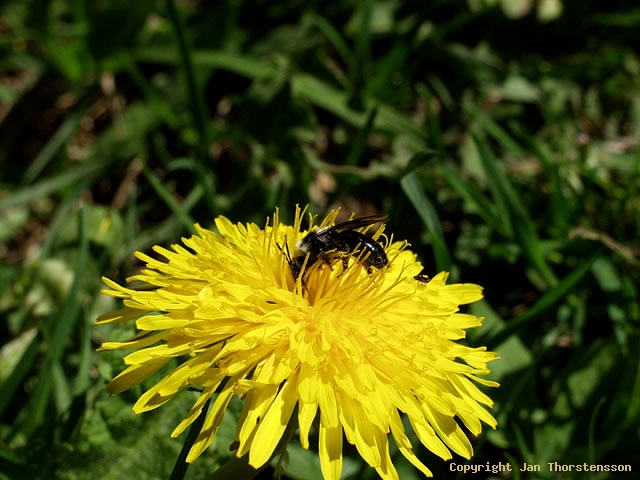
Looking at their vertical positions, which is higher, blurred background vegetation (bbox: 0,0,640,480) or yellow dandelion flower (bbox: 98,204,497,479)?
blurred background vegetation (bbox: 0,0,640,480)

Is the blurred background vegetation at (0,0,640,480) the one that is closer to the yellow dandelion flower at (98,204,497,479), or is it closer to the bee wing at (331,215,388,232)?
the yellow dandelion flower at (98,204,497,479)

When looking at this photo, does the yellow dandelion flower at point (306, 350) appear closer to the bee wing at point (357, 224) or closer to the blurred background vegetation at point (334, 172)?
the bee wing at point (357, 224)

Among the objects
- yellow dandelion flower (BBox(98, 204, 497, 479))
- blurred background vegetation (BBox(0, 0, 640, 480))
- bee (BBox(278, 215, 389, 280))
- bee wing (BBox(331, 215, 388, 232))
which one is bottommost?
yellow dandelion flower (BBox(98, 204, 497, 479))

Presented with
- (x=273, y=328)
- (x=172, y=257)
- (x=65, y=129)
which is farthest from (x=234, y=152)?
(x=273, y=328)

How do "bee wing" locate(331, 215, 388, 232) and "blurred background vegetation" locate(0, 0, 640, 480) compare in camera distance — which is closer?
"bee wing" locate(331, 215, 388, 232)

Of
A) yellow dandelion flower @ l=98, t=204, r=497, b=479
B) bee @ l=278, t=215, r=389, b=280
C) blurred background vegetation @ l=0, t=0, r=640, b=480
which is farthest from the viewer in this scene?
blurred background vegetation @ l=0, t=0, r=640, b=480

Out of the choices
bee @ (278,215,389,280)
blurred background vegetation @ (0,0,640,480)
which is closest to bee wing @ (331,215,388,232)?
bee @ (278,215,389,280)

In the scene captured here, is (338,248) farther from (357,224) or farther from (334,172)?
(334,172)

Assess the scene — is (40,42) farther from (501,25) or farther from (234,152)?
(501,25)
